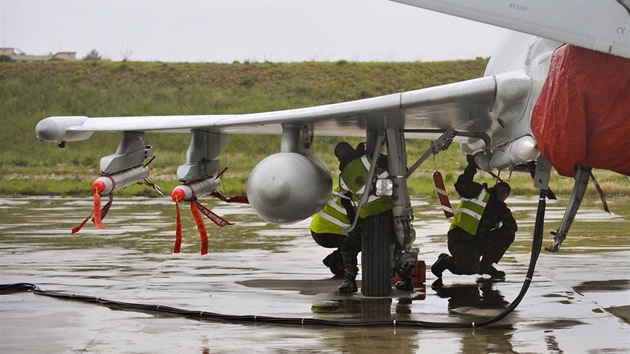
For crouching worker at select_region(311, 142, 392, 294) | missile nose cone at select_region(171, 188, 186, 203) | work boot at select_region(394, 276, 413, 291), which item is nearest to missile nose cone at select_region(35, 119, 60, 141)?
missile nose cone at select_region(171, 188, 186, 203)

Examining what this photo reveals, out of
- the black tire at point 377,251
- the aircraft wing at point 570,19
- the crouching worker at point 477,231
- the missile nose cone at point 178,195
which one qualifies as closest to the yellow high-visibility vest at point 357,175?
the black tire at point 377,251

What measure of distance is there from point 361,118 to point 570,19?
373 cm

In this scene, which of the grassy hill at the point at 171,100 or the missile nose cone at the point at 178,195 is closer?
the missile nose cone at the point at 178,195

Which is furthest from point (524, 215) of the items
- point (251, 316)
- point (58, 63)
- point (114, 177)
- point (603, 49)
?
point (58, 63)

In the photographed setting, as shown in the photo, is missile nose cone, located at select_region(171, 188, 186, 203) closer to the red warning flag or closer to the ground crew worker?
the red warning flag

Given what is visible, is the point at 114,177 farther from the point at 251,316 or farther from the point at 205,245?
the point at 251,316

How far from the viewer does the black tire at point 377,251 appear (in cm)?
1016

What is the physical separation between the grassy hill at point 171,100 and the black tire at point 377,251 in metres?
18.2

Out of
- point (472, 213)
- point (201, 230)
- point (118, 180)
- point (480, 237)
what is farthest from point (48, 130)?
point (480, 237)

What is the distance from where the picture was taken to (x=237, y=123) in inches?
410

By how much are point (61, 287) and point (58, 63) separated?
52558 mm

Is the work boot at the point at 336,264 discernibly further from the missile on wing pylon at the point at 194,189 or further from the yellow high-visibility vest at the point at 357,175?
the missile on wing pylon at the point at 194,189

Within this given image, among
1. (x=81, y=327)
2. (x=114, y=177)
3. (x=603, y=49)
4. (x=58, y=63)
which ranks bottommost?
(x=81, y=327)

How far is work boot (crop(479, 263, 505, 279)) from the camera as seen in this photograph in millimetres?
11625
